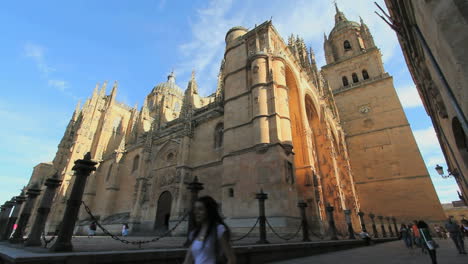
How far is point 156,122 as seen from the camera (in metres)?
24.1

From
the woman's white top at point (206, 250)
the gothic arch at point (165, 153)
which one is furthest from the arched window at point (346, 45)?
the woman's white top at point (206, 250)

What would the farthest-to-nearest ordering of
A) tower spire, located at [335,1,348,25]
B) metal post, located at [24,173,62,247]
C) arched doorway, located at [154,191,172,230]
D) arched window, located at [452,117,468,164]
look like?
tower spire, located at [335,1,348,25] → arched doorway, located at [154,191,172,230] → arched window, located at [452,117,468,164] → metal post, located at [24,173,62,247]

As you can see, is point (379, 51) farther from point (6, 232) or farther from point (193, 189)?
point (6, 232)

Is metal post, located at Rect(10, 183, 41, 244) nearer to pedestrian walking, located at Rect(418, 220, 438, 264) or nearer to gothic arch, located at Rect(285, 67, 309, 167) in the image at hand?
pedestrian walking, located at Rect(418, 220, 438, 264)

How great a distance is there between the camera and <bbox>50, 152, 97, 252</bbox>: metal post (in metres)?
4.07

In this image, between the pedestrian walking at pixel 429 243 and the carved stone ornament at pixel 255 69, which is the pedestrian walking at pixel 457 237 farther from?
the carved stone ornament at pixel 255 69

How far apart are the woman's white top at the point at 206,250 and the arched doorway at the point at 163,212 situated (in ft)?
55.5

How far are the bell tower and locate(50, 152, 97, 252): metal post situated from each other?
27113mm

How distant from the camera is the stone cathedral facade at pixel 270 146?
12867 mm

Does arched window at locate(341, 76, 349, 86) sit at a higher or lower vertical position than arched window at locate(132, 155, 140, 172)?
higher

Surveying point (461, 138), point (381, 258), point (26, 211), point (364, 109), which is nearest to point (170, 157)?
point (26, 211)

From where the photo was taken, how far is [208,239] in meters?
1.90

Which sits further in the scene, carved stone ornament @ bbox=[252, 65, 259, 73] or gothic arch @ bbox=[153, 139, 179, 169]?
gothic arch @ bbox=[153, 139, 179, 169]

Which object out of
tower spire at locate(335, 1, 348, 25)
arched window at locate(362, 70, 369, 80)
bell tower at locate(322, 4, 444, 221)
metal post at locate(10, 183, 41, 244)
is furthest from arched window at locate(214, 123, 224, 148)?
tower spire at locate(335, 1, 348, 25)
